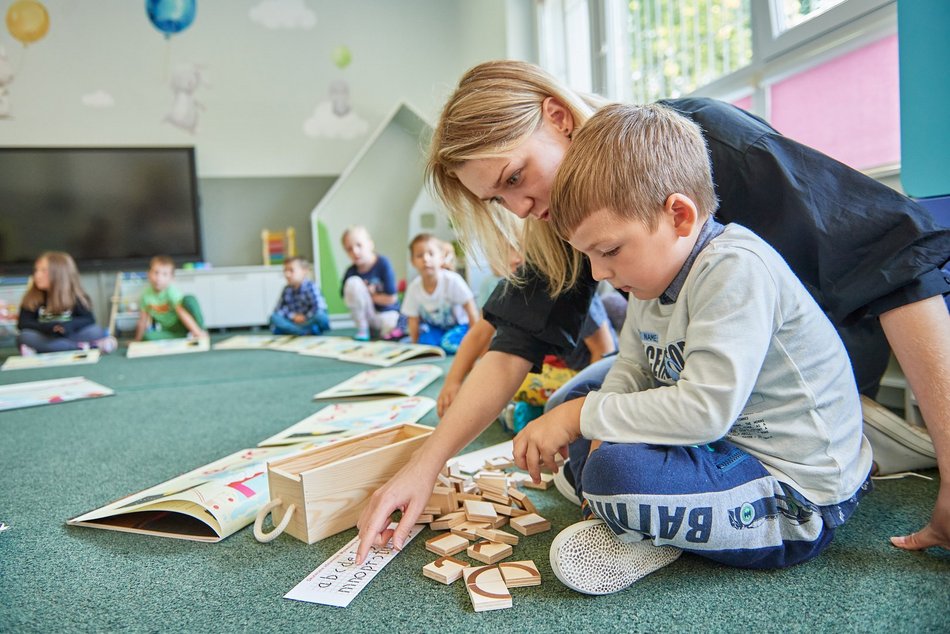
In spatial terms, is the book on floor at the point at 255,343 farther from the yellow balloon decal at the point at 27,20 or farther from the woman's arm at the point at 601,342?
the yellow balloon decal at the point at 27,20

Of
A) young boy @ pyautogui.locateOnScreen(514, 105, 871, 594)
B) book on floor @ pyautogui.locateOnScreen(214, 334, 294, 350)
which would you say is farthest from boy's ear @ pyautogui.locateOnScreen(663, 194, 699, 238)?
book on floor @ pyautogui.locateOnScreen(214, 334, 294, 350)

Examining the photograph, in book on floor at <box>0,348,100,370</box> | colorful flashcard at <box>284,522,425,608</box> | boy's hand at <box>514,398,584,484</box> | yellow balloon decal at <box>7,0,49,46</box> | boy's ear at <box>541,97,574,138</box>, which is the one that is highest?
yellow balloon decal at <box>7,0,49,46</box>

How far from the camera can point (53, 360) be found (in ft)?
9.70

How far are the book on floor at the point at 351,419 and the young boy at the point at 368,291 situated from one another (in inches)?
69.3

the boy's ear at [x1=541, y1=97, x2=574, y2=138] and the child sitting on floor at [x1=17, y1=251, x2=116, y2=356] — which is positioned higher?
the boy's ear at [x1=541, y1=97, x2=574, y2=138]

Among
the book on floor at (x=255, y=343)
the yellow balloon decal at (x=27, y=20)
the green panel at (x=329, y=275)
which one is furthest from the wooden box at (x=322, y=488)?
the yellow balloon decal at (x=27, y=20)

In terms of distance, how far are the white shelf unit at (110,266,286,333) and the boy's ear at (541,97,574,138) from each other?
3.81 metres

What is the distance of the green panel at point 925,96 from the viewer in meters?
1.01

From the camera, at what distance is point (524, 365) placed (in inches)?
38.4

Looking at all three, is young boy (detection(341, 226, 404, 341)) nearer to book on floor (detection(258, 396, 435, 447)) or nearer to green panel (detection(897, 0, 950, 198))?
book on floor (detection(258, 396, 435, 447))

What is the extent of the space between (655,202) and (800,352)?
21 centimetres

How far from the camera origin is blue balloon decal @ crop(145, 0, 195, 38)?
4383 millimetres

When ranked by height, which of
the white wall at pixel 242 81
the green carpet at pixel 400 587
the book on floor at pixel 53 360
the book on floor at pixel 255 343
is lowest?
the book on floor at pixel 255 343

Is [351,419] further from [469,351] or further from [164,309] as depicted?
[164,309]
